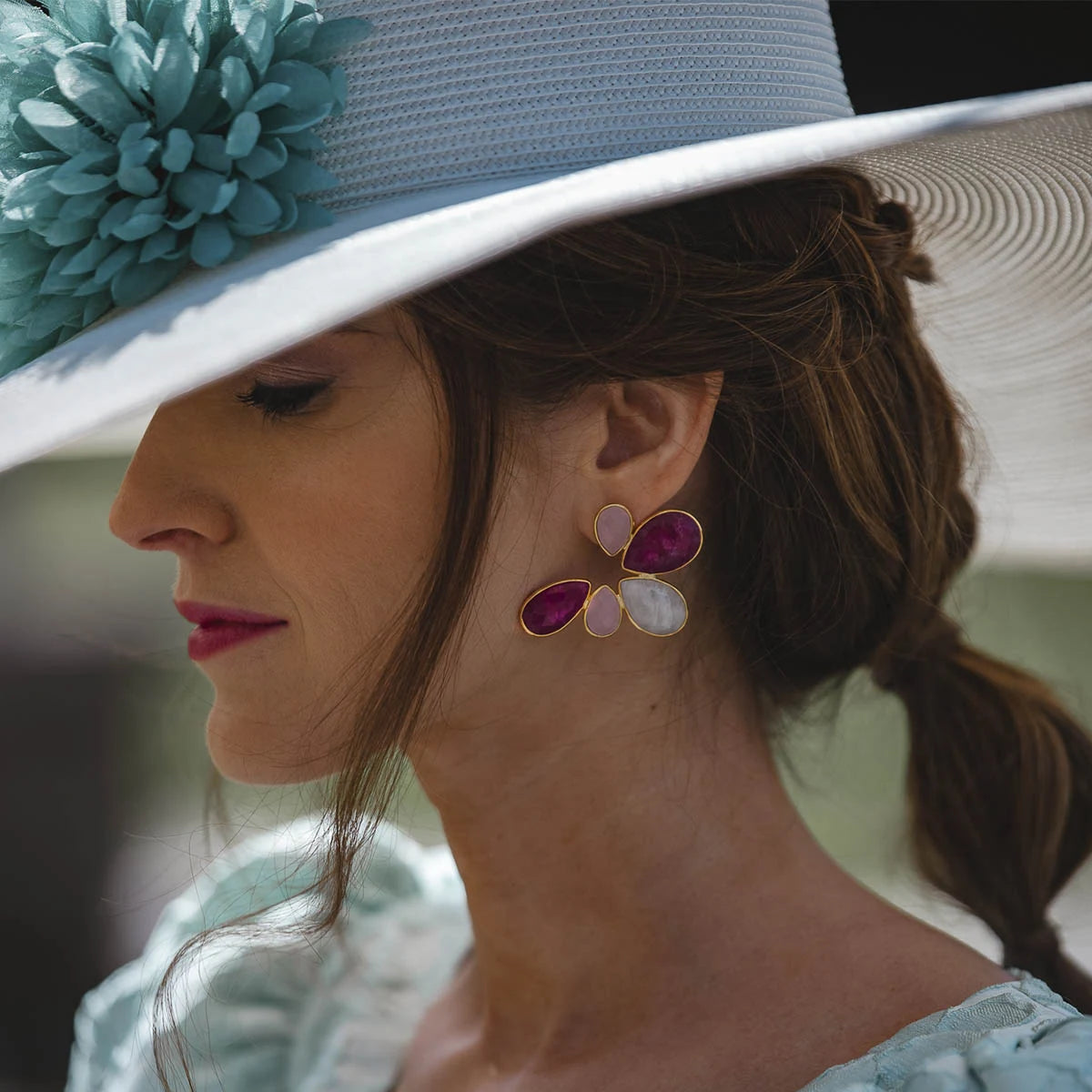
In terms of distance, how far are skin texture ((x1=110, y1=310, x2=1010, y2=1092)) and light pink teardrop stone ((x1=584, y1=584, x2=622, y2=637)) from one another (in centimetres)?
1

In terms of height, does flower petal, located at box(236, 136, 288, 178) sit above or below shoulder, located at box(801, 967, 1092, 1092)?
above

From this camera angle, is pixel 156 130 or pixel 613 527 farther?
pixel 613 527

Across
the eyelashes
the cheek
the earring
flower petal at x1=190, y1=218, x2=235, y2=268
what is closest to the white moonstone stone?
the earring

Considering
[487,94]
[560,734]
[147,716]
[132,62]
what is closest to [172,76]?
[132,62]

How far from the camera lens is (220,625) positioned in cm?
96

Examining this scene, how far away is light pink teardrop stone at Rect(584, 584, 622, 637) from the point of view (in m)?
0.95

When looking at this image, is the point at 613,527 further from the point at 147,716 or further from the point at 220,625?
the point at 147,716

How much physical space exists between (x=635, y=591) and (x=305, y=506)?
0.25 meters

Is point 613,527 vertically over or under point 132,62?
under

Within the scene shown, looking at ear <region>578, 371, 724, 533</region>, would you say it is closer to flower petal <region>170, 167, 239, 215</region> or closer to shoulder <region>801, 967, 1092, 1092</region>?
flower petal <region>170, 167, 239, 215</region>

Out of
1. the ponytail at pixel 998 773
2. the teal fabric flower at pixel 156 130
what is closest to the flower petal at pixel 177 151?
the teal fabric flower at pixel 156 130

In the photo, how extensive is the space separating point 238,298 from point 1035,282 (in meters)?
0.76

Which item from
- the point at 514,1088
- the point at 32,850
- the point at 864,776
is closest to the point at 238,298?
the point at 514,1088

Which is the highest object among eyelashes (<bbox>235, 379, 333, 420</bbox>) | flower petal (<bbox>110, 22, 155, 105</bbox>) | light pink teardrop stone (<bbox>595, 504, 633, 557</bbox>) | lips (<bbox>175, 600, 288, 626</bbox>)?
flower petal (<bbox>110, 22, 155, 105</bbox>)
